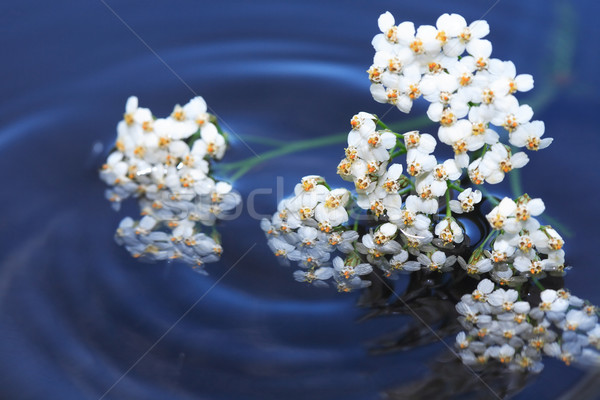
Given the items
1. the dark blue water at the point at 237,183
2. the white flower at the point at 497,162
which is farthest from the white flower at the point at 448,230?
Result: the dark blue water at the point at 237,183

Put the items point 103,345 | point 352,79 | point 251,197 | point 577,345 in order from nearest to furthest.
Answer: point 577,345, point 103,345, point 251,197, point 352,79

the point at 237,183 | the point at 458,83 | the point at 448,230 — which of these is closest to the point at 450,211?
the point at 448,230

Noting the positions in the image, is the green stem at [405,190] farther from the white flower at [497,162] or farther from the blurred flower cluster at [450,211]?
the white flower at [497,162]

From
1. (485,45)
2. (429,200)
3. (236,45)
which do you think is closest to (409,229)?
(429,200)

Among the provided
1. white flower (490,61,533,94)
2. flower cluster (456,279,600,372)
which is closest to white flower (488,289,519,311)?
flower cluster (456,279,600,372)

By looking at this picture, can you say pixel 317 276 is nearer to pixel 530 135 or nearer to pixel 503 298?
pixel 503 298

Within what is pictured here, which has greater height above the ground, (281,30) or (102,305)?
(281,30)

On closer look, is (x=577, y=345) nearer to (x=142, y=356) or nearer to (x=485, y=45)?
(x=485, y=45)
